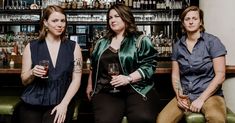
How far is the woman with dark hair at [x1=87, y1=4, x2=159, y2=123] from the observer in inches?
127

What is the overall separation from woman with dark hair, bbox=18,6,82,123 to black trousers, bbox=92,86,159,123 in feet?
0.78

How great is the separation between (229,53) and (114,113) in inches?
55.3

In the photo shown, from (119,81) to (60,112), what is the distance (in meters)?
0.54

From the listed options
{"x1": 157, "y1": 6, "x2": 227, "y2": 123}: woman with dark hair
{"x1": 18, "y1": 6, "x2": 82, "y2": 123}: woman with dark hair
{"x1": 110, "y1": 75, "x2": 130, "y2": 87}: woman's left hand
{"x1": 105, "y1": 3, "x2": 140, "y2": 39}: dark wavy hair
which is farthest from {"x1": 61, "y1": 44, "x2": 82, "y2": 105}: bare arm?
{"x1": 157, "y1": 6, "x2": 227, "y2": 123}: woman with dark hair

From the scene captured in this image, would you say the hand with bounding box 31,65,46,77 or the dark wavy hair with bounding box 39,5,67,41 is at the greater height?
the dark wavy hair with bounding box 39,5,67,41

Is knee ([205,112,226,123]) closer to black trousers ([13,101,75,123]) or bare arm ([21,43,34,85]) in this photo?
black trousers ([13,101,75,123])

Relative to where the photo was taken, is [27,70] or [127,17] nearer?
[27,70]

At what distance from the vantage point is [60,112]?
3.19 metres

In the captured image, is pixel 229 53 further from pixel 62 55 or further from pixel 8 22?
pixel 8 22

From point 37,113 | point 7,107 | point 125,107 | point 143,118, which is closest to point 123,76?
point 125,107

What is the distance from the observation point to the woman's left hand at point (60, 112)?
318 cm

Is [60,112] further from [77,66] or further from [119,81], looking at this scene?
[119,81]

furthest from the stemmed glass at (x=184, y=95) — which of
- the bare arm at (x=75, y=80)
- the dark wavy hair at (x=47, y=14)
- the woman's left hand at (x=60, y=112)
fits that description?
the dark wavy hair at (x=47, y=14)

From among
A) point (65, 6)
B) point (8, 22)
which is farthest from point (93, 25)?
point (8, 22)
